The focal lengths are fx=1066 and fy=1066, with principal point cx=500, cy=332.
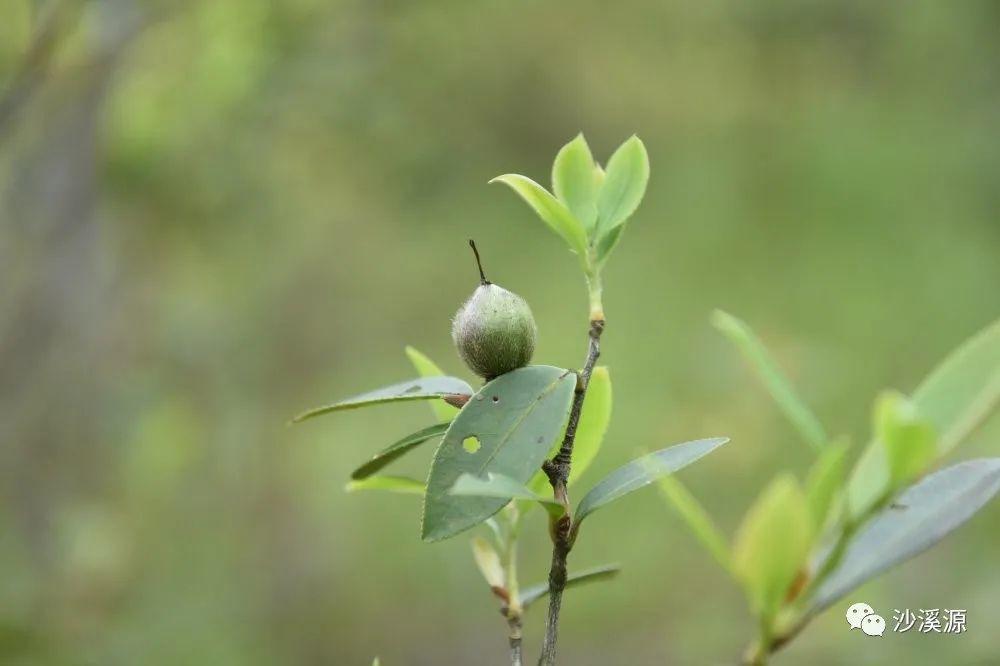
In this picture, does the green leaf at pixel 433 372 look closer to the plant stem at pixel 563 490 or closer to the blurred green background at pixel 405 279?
the plant stem at pixel 563 490

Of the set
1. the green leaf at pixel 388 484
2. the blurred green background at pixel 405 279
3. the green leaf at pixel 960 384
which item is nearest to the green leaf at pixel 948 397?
the green leaf at pixel 960 384

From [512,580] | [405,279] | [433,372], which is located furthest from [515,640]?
[405,279]

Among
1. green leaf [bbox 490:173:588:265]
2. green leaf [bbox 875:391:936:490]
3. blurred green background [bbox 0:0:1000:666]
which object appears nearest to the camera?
green leaf [bbox 875:391:936:490]

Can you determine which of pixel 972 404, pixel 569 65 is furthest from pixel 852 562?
pixel 569 65

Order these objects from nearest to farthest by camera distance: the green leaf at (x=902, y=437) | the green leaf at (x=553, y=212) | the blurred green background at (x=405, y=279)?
1. the green leaf at (x=902, y=437)
2. the green leaf at (x=553, y=212)
3. the blurred green background at (x=405, y=279)

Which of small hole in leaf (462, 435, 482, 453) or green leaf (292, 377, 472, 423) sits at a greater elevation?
green leaf (292, 377, 472, 423)

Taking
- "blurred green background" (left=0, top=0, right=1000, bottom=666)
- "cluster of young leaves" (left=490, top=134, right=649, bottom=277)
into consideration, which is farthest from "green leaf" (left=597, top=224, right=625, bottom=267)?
"blurred green background" (left=0, top=0, right=1000, bottom=666)

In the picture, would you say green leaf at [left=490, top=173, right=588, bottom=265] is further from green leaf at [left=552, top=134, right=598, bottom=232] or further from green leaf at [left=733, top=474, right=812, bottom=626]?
green leaf at [left=733, top=474, right=812, bottom=626]
